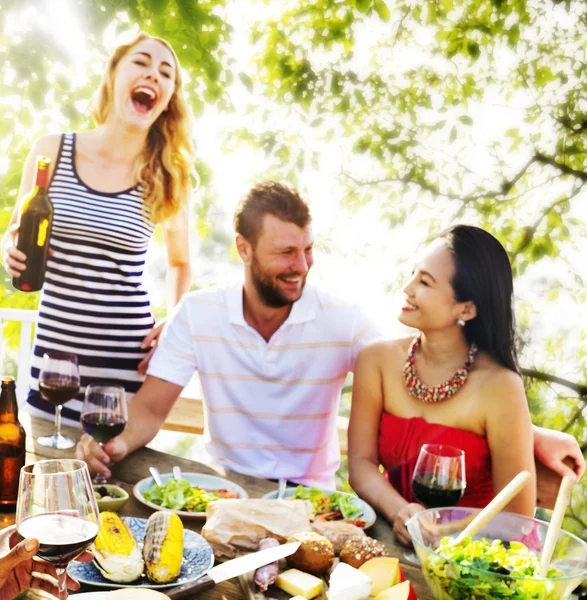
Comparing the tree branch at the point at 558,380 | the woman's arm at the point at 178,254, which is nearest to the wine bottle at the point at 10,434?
the woman's arm at the point at 178,254

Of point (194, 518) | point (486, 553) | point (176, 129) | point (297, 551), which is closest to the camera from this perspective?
point (486, 553)

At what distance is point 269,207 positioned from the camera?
6.86 feet

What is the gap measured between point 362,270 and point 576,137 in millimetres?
1446

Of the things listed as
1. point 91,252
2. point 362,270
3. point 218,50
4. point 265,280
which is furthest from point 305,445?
point 218,50

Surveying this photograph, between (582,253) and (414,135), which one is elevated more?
(414,135)

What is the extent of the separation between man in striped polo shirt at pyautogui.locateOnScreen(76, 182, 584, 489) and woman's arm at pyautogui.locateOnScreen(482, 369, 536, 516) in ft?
1.64

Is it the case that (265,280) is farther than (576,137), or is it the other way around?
(576,137)

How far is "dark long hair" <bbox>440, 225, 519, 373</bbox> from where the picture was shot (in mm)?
1681

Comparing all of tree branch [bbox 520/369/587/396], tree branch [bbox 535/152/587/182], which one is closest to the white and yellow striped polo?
tree branch [bbox 520/369/587/396]

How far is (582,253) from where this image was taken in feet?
13.0

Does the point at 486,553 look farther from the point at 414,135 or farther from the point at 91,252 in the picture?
the point at 414,135

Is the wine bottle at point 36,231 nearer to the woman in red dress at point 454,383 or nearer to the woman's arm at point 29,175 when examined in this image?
the woman's arm at point 29,175

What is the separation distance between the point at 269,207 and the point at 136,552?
1.24 metres

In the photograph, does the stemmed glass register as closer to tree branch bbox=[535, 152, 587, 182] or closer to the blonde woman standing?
the blonde woman standing
